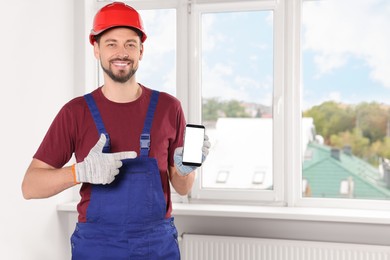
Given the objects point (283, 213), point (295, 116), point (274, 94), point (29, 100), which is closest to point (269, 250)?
point (283, 213)

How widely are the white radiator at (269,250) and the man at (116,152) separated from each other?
41.0 inches

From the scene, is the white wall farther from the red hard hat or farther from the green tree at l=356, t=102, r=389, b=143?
the green tree at l=356, t=102, r=389, b=143

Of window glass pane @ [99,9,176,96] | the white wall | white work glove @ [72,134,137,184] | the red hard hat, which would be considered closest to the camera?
white work glove @ [72,134,137,184]

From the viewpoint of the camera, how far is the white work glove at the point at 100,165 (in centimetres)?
157

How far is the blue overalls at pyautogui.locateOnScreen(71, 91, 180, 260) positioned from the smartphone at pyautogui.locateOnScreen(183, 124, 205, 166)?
0.39ft

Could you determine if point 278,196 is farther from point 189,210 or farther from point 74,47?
point 74,47

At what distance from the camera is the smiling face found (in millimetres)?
1691

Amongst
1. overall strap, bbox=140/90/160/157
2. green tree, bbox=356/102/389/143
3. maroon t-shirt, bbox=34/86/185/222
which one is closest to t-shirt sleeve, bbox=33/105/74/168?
maroon t-shirt, bbox=34/86/185/222

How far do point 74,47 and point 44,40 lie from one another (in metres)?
0.33

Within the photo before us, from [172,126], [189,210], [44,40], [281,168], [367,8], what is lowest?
[189,210]

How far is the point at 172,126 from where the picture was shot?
5.95ft

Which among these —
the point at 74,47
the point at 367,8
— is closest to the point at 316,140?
the point at 367,8

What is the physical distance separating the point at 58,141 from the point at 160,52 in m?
1.54

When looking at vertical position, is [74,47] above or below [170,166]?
above
